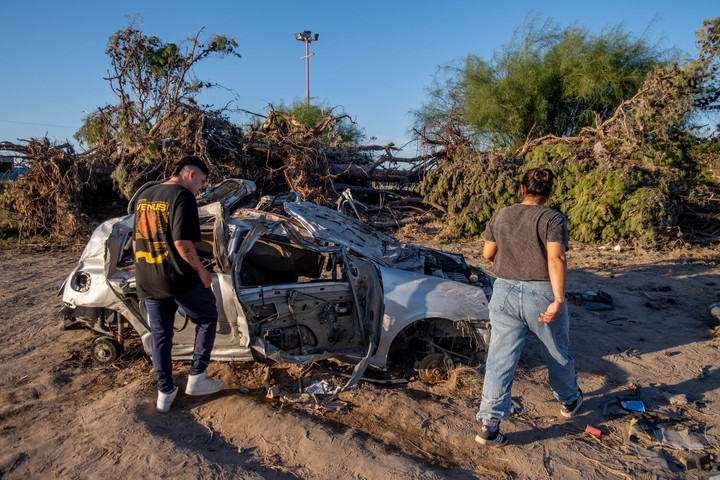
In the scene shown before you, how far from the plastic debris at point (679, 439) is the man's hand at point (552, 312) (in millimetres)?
1345

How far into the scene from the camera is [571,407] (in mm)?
3494

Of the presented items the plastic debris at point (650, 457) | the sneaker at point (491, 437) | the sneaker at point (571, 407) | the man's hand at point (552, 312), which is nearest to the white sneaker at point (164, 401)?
the sneaker at point (491, 437)

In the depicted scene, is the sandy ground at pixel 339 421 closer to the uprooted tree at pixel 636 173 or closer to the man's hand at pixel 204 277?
the man's hand at pixel 204 277

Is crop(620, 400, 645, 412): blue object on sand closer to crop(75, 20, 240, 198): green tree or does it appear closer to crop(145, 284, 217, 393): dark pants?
crop(145, 284, 217, 393): dark pants

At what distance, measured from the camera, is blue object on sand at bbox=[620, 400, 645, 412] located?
3.70 m

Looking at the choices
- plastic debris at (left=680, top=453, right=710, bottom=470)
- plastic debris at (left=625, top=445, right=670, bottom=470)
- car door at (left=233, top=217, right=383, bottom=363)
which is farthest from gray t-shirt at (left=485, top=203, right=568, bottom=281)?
plastic debris at (left=680, top=453, right=710, bottom=470)

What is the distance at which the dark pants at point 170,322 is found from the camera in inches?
136

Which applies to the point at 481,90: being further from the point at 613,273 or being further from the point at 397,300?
the point at 397,300

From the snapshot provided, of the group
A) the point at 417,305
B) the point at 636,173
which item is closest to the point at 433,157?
the point at 636,173

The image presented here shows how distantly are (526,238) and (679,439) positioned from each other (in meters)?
1.93

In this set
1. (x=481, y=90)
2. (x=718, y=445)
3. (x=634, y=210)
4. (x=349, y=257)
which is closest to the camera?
(x=718, y=445)

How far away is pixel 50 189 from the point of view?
421 inches

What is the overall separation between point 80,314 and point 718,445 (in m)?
5.39

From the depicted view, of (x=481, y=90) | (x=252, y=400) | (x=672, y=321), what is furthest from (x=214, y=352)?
(x=481, y=90)
